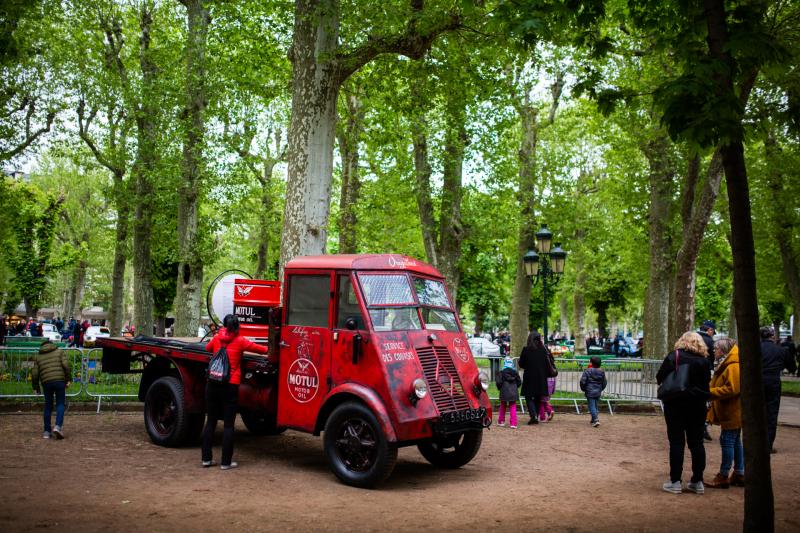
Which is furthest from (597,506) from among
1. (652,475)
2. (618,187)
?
(618,187)

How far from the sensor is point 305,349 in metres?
9.47

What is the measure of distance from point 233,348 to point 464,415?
10.6ft

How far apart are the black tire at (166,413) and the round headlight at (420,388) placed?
156 inches

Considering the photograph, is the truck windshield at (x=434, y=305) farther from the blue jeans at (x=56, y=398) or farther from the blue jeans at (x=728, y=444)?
the blue jeans at (x=56, y=398)

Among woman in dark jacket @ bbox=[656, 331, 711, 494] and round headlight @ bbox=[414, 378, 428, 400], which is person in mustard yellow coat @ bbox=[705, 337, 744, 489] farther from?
round headlight @ bbox=[414, 378, 428, 400]

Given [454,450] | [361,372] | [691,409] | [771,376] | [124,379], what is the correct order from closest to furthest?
[691,409], [361,372], [454,450], [771,376], [124,379]

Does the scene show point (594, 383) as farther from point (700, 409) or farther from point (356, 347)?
point (356, 347)

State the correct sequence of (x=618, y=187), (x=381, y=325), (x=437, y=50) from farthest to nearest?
(x=618, y=187)
(x=437, y=50)
(x=381, y=325)

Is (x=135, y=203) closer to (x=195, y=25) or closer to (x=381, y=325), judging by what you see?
(x=195, y=25)

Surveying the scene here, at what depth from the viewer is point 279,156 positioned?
108 feet

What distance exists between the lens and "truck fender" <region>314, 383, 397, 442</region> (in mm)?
8359

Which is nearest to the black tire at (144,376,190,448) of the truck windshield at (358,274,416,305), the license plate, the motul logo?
the motul logo

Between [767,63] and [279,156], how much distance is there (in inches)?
1111

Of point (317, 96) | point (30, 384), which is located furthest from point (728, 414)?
point (30, 384)
